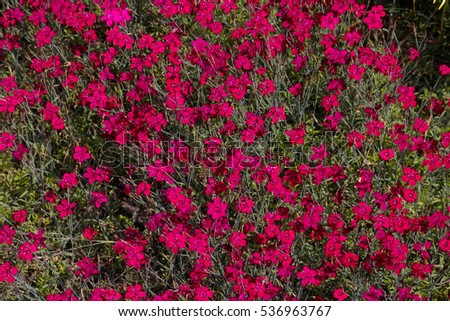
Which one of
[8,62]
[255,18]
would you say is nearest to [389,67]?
[255,18]

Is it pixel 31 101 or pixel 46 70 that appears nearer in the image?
pixel 31 101

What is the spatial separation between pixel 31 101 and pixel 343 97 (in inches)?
65.0

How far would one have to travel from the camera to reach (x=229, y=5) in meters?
4.14

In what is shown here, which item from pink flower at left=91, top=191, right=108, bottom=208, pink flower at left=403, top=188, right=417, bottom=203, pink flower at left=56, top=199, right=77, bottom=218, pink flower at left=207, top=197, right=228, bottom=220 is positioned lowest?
pink flower at left=56, top=199, right=77, bottom=218

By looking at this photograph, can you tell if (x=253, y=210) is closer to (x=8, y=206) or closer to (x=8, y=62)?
(x=8, y=206)

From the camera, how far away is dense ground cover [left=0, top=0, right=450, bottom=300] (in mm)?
3381

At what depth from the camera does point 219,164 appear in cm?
367

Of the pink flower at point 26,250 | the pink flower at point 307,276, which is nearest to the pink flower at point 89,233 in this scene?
the pink flower at point 26,250

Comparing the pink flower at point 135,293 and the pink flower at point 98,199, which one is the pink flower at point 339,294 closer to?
the pink flower at point 135,293

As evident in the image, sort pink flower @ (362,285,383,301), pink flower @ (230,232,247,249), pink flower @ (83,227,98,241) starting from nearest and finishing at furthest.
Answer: pink flower @ (362,285,383,301) → pink flower @ (230,232,247,249) → pink flower @ (83,227,98,241)

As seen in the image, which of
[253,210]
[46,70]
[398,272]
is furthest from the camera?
[46,70]

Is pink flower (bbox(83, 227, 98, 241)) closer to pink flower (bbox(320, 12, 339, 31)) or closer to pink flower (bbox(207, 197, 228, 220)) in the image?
pink flower (bbox(207, 197, 228, 220))

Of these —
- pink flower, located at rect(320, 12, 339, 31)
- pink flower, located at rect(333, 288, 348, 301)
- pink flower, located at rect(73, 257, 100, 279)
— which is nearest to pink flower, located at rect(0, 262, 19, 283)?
pink flower, located at rect(73, 257, 100, 279)

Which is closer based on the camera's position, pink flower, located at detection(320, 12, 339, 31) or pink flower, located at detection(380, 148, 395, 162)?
pink flower, located at detection(380, 148, 395, 162)
